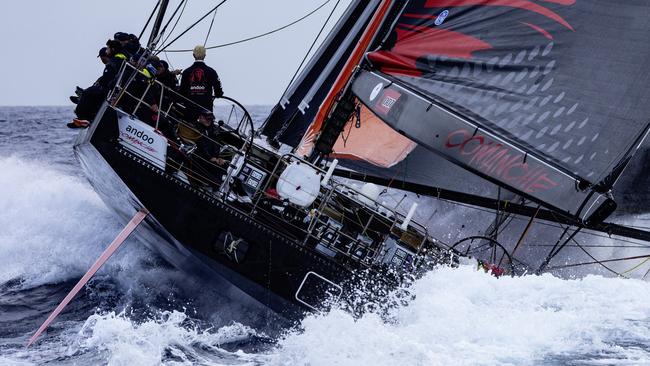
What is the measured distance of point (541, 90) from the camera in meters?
7.74

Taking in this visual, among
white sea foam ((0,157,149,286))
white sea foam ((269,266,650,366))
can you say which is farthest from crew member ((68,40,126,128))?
white sea foam ((269,266,650,366))

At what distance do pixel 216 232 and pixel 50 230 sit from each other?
265cm

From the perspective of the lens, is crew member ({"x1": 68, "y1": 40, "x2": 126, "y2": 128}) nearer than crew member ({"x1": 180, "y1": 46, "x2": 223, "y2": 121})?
Yes

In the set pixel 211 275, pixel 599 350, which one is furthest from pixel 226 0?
pixel 599 350

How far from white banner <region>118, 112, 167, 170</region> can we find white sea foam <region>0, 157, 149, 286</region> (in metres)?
1.55

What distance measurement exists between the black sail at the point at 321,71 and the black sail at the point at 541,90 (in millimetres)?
1262

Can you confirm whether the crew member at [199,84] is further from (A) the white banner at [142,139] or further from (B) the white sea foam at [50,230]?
(B) the white sea foam at [50,230]

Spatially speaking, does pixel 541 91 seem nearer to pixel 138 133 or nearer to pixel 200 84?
pixel 200 84

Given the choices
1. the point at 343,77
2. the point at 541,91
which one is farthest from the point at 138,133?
the point at 541,91

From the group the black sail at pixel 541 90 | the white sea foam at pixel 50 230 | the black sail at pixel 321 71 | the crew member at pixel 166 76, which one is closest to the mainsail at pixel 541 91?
the black sail at pixel 541 90

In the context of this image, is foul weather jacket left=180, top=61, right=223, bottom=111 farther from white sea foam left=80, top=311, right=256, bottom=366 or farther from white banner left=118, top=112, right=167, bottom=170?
white sea foam left=80, top=311, right=256, bottom=366

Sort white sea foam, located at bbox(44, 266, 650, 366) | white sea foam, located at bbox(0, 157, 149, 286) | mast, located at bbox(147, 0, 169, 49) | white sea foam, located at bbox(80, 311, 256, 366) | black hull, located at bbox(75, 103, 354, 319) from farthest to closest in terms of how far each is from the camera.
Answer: white sea foam, located at bbox(0, 157, 149, 286), mast, located at bbox(147, 0, 169, 49), black hull, located at bbox(75, 103, 354, 319), white sea foam, located at bbox(44, 266, 650, 366), white sea foam, located at bbox(80, 311, 256, 366)

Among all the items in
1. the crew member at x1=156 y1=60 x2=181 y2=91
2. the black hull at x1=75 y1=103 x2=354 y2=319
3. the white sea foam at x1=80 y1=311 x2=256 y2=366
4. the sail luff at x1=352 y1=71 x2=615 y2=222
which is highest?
the sail luff at x1=352 y1=71 x2=615 y2=222

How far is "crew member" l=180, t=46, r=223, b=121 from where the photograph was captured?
8.24m
